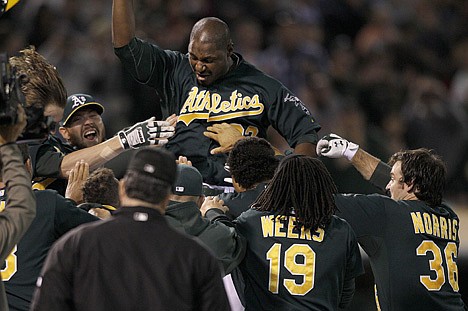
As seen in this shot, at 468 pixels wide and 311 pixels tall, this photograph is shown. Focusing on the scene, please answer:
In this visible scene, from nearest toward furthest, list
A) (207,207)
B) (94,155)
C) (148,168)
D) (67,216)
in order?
(148,168) < (67,216) < (207,207) < (94,155)

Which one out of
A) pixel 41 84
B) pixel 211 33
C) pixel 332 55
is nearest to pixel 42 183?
pixel 41 84

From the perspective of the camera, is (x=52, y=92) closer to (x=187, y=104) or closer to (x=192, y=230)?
(x=187, y=104)

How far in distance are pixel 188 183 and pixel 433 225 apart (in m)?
1.51

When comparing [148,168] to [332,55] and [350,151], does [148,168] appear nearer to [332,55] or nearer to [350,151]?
[350,151]

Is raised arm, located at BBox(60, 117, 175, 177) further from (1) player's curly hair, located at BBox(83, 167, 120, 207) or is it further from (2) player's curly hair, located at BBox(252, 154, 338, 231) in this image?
(2) player's curly hair, located at BBox(252, 154, 338, 231)

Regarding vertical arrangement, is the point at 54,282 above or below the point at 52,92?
→ below

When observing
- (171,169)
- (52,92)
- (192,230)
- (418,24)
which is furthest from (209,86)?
(418,24)

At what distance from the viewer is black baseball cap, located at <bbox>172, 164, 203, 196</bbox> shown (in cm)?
533

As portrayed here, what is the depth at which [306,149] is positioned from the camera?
6496 mm

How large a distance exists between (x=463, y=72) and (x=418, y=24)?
100cm

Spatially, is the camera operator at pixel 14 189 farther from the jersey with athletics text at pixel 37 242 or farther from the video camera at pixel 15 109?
the jersey with athletics text at pixel 37 242

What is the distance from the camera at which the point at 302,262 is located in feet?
17.6

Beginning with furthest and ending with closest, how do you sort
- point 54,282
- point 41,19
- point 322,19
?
1. point 322,19
2. point 41,19
3. point 54,282

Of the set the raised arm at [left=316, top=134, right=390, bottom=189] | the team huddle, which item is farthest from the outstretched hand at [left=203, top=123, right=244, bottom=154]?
the raised arm at [left=316, top=134, right=390, bottom=189]
